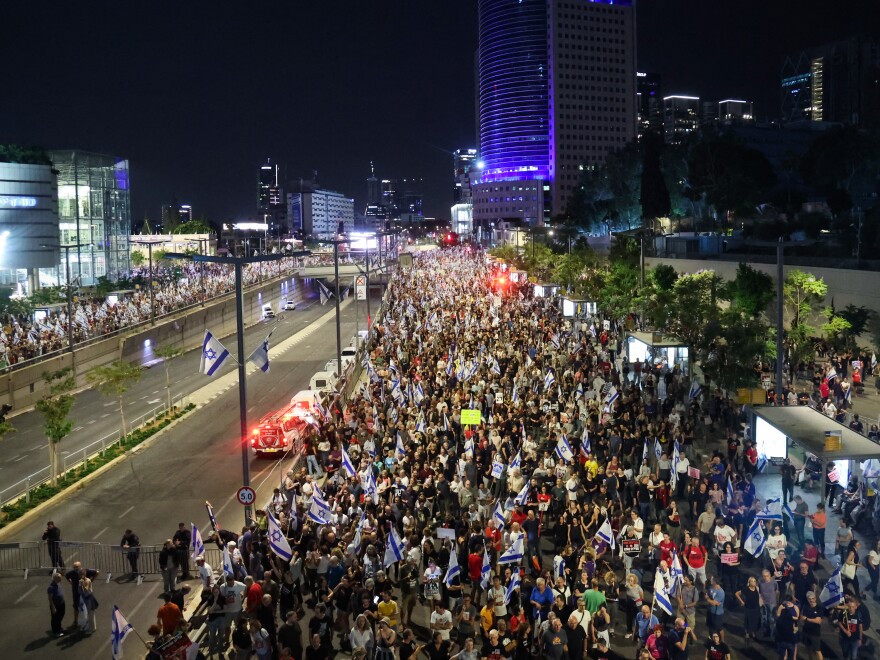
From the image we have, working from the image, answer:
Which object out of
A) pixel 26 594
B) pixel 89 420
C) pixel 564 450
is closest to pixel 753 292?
pixel 564 450

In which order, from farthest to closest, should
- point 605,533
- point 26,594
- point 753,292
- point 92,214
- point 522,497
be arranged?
1. point 92,214
2. point 753,292
3. point 26,594
4. point 522,497
5. point 605,533

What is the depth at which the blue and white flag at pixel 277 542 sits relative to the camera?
1459 centimetres

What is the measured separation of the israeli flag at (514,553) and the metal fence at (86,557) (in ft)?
21.6

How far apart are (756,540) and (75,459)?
2240 centimetres

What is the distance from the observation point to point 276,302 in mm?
104312

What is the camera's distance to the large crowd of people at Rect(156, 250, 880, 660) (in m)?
11.8

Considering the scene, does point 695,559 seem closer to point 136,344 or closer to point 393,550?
point 393,550

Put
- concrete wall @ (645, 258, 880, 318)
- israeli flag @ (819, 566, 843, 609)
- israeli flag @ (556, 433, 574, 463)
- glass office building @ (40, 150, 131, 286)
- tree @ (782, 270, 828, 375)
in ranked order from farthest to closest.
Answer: glass office building @ (40, 150, 131, 286) → concrete wall @ (645, 258, 880, 318) → tree @ (782, 270, 828, 375) → israeli flag @ (556, 433, 574, 463) → israeli flag @ (819, 566, 843, 609)

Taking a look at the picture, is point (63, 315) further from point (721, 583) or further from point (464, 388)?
point (721, 583)

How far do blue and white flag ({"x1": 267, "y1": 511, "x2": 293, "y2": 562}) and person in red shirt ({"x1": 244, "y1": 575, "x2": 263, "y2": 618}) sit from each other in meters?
1.09

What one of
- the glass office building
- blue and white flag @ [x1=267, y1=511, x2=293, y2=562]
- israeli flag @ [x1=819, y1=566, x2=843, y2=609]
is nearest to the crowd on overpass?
the glass office building

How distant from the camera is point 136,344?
52.0m

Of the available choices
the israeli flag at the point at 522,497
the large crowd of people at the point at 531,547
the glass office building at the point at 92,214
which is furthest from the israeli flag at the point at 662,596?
the glass office building at the point at 92,214

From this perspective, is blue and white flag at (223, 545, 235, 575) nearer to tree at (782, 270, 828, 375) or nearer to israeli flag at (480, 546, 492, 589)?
israeli flag at (480, 546, 492, 589)
